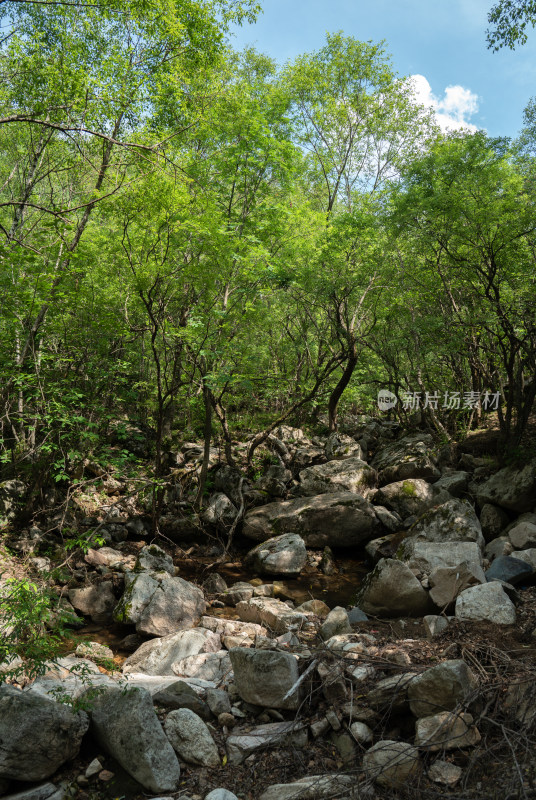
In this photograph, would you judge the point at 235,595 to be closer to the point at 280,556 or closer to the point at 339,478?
the point at 280,556

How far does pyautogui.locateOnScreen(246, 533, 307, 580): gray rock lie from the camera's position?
9.26 metres

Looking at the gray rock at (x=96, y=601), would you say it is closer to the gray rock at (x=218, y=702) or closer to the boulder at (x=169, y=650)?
the boulder at (x=169, y=650)

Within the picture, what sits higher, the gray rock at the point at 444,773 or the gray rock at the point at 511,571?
the gray rock at the point at 511,571

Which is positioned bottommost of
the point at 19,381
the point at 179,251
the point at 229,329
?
the point at 19,381

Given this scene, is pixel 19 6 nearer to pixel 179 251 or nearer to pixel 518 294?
pixel 179 251

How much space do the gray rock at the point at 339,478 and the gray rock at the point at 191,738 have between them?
26.9ft

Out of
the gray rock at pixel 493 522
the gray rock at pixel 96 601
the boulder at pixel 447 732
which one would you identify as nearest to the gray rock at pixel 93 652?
the gray rock at pixel 96 601

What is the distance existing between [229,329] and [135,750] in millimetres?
8050

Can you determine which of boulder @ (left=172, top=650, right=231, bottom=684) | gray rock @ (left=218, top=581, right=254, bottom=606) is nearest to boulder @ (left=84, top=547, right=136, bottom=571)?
gray rock @ (left=218, top=581, right=254, bottom=606)

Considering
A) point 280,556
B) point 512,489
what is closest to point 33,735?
point 280,556

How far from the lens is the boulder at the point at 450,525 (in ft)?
27.7

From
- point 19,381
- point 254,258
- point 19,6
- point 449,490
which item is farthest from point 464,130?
point 19,381

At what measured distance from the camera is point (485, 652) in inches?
162

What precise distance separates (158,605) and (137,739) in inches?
144
